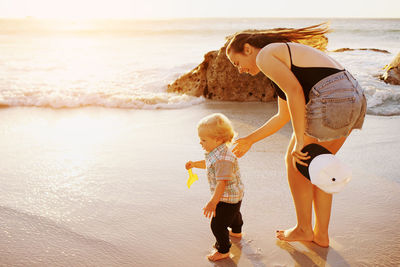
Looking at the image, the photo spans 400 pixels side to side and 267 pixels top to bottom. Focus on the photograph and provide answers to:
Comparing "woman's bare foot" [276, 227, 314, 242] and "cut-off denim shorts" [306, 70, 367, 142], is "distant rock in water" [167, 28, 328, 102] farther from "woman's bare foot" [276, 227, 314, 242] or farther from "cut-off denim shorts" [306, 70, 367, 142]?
"cut-off denim shorts" [306, 70, 367, 142]

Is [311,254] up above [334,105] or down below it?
below

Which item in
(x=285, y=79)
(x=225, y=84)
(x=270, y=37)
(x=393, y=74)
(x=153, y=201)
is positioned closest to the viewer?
(x=285, y=79)

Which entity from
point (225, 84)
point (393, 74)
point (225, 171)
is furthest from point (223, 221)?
point (393, 74)

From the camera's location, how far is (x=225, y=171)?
226cm

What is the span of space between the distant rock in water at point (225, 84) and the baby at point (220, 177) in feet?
14.8

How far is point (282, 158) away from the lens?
4078 millimetres

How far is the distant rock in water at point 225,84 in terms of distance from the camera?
22.2ft

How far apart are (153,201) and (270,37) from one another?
5.24 ft

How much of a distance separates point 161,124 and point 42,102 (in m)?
2.31

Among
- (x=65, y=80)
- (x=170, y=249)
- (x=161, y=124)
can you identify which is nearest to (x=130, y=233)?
(x=170, y=249)

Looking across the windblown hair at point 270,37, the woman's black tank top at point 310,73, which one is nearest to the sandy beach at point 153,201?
the woman's black tank top at point 310,73

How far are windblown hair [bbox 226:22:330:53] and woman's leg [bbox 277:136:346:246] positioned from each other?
64 cm

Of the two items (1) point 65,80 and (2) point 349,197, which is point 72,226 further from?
(1) point 65,80

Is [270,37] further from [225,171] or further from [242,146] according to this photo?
[225,171]
